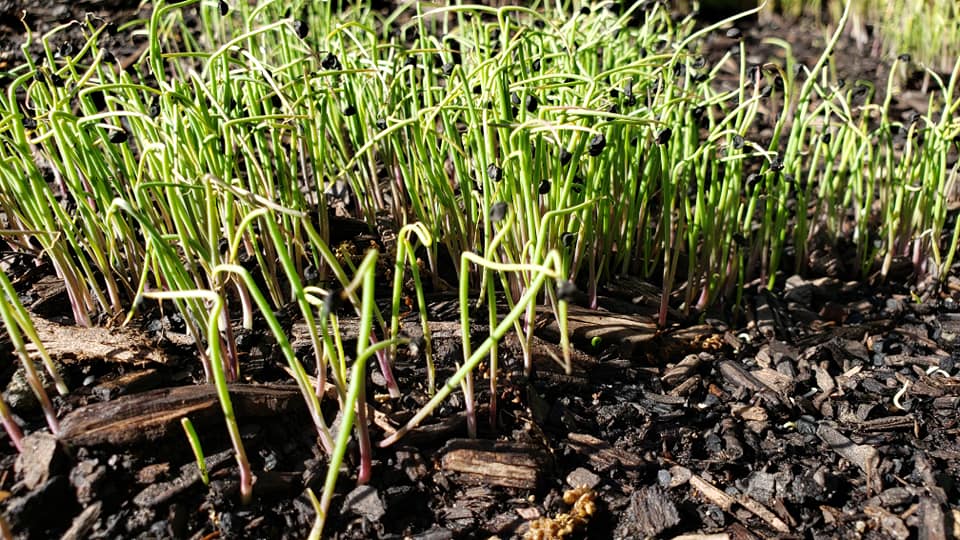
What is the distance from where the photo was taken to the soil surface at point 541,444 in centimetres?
128

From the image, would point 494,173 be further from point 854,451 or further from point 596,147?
point 854,451

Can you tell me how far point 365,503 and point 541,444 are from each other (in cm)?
39

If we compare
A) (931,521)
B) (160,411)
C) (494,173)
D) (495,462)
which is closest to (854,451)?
(931,521)

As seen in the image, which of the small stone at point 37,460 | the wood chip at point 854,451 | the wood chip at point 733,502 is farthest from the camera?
the wood chip at point 854,451

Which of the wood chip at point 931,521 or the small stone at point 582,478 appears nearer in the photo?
the wood chip at point 931,521

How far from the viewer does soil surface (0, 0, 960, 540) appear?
128cm

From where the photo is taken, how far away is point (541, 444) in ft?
4.88

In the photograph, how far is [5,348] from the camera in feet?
4.85

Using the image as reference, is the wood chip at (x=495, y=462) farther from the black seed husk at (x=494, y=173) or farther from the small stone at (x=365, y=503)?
the black seed husk at (x=494, y=173)

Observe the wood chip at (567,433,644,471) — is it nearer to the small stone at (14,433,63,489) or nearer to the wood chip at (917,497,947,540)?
the wood chip at (917,497,947,540)

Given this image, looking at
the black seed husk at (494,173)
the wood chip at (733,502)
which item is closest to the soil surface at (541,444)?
the wood chip at (733,502)

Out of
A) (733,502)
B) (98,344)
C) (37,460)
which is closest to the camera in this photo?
(37,460)

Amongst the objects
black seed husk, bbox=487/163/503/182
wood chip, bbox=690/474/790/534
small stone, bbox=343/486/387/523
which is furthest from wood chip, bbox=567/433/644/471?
black seed husk, bbox=487/163/503/182

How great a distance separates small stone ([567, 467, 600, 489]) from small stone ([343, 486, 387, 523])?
0.38m
